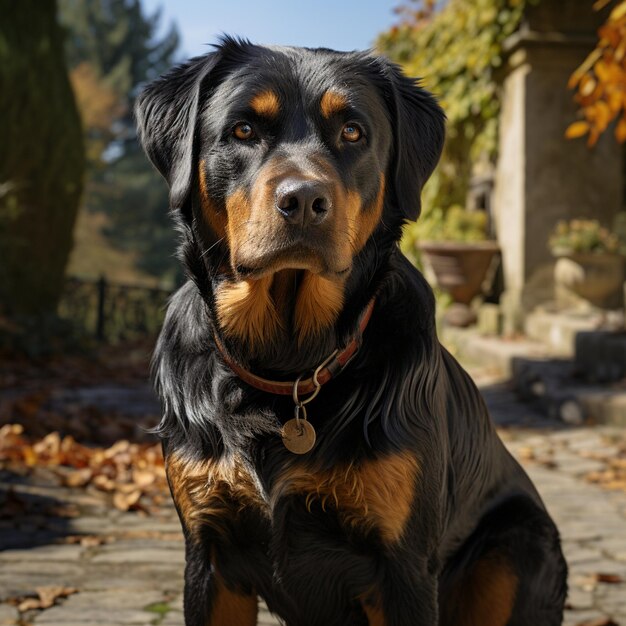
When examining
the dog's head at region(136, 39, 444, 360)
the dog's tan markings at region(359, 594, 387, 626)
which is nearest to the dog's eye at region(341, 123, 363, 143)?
the dog's head at region(136, 39, 444, 360)

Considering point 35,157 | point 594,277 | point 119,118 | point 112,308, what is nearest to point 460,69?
point 594,277

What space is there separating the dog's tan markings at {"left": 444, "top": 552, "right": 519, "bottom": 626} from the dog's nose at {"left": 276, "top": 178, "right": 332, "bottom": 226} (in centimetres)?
118

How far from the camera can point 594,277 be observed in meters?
10.4

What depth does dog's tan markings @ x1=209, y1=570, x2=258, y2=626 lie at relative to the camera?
2.60 metres

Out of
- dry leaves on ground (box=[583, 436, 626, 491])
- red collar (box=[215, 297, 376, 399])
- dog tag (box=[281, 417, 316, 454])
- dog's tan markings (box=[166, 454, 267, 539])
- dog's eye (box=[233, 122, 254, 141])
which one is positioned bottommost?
dry leaves on ground (box=[583, 436, 626, 491])

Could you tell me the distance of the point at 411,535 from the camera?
2461 mm

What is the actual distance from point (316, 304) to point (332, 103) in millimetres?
559

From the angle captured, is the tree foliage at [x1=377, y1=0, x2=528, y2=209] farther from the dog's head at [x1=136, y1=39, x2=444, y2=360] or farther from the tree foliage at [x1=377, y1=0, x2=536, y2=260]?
the dog's head at [x1=136, y1=39, x2=444, y2=360]

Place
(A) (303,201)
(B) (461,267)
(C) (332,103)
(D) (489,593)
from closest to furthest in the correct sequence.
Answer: (A) (303,201), (C) (332,103), (D) (489,593), (B) (461,267)

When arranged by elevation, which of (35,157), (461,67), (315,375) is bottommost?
(315,375)

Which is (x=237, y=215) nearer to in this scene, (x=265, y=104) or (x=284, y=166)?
(x=284, y=166)

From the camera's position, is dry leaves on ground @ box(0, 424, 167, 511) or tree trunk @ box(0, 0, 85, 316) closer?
dry leaves on ground @ box(0, 424, 167, 511)

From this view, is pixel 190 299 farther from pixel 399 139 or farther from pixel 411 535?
pixel 411 535

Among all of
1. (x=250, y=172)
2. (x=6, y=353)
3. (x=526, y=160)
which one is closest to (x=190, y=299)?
(x=250, y=172)
